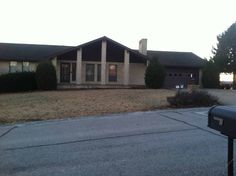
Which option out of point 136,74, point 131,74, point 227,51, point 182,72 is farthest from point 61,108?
point 227,51

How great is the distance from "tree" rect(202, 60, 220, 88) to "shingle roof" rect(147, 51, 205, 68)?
2034mm

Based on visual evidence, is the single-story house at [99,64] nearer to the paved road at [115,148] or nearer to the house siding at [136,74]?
the house siding at [136,74]

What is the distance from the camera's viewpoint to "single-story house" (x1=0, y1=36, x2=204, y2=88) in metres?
34.8

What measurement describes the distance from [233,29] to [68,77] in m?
28.2

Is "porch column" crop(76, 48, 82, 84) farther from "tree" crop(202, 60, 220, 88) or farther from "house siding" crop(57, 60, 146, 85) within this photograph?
"tree" crop(202, 60, 220, 88)

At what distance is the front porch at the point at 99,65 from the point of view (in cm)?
3472

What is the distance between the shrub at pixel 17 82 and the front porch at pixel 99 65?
9.77ft

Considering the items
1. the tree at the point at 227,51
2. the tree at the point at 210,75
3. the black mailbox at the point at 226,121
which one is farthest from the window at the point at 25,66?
the black mailbox at the point at 226,121

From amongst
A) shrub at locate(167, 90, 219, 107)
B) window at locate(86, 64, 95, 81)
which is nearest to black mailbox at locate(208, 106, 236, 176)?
shrub at locate(167, 90, 219, 107)

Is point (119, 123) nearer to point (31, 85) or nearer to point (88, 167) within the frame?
point (88, 167)

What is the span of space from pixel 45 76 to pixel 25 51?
36.0ft

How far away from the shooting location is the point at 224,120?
4402 mm

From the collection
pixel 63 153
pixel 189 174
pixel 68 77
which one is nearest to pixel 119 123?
pixel 63 153

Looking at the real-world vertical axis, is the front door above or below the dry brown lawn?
above
